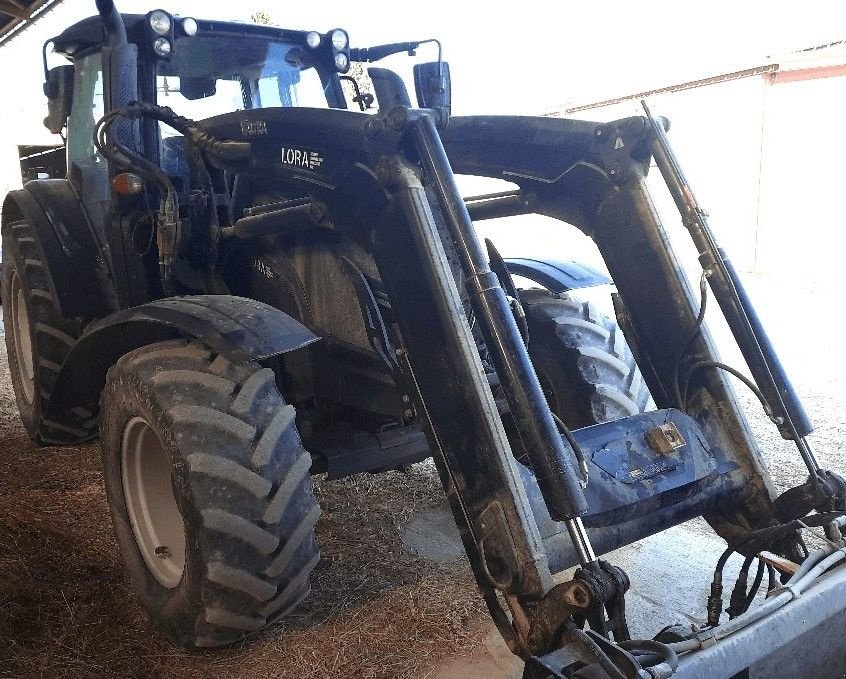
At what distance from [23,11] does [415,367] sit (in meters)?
12.6

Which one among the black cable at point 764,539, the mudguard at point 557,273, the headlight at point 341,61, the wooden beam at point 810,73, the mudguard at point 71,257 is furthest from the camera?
the wooden beam at point 810,73

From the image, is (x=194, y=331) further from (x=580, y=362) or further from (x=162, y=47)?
(x=162, y=47)

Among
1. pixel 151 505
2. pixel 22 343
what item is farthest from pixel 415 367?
pixel 22 343

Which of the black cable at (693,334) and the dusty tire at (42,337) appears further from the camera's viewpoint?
the dusty tire at (42,337)

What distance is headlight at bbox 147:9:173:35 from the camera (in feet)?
11.2

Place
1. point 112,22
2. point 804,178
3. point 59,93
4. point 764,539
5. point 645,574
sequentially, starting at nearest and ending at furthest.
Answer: point 764,539
point 645,574
point 112,22
point 59,93
point 804,178

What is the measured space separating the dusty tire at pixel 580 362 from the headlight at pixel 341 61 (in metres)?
1.60

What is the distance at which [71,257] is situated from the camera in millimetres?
3896

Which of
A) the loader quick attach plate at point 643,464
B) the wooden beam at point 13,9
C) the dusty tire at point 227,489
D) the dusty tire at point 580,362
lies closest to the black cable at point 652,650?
the loader quick attach plate at point 643,464

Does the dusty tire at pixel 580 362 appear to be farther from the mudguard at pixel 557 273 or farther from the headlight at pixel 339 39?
the headlight at pixel 339 39

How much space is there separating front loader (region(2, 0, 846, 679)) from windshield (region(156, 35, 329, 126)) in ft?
0.08

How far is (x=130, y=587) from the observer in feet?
10.1

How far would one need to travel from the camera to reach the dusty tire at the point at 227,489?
232 cm

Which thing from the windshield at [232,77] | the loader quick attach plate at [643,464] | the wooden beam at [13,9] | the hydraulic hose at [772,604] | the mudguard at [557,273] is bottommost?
the hydraulic hose at [772,604]
